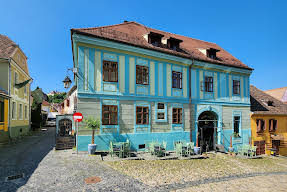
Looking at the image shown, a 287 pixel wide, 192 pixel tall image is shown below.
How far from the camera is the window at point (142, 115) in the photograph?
13.0m

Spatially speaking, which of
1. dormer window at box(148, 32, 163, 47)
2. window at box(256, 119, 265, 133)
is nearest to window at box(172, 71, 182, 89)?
dormer window at box(148, 32, 163, 47)

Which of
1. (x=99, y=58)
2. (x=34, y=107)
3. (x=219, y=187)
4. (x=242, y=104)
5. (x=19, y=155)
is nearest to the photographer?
(x=219, y=187)

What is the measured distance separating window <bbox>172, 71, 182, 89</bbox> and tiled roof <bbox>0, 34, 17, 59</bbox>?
14.8 meters

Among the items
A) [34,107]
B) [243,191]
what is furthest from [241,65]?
[34,107]

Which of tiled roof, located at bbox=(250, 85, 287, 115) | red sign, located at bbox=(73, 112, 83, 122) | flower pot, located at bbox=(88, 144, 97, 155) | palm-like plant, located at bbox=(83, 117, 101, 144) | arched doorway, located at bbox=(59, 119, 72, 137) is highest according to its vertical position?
tiled roof, located at bbox=(250, 85, 287, 115)

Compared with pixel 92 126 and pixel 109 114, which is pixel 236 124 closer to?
pixel 109 114

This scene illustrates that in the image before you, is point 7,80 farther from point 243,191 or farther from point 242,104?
point 242,104

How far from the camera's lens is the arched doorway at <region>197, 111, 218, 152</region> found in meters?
16.4

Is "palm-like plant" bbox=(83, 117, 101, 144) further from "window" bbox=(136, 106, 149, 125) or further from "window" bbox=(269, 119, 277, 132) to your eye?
"window" bbox=(269, 119, 277, 132)

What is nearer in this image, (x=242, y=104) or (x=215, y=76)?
(x=215, y=76)

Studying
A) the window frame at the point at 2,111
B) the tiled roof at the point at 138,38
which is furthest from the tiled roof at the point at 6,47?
the tiled roof at the point at 138,38

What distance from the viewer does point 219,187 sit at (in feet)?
24.2

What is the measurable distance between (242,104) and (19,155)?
19705 millimetres

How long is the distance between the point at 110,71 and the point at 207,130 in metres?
11.0
